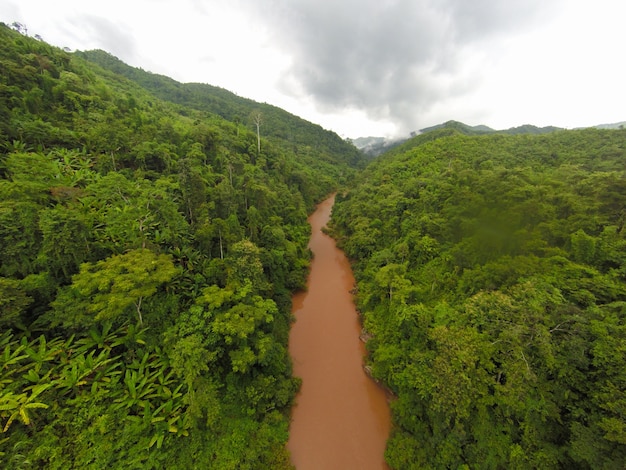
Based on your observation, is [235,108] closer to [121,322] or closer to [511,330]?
[121,322]

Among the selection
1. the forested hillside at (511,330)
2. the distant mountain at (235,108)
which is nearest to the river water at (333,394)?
the forested hillside at (511,330)

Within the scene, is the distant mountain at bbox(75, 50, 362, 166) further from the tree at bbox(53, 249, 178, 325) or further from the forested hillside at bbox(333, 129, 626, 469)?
the forested hillside at bbox(333, 129, 626, 469)

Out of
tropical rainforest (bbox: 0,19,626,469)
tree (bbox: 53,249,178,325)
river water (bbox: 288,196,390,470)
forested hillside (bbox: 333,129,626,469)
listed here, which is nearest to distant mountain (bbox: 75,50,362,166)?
tropical rainforest (bbox: 0,19,626,469)

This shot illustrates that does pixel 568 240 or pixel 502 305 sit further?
pixel 568 240

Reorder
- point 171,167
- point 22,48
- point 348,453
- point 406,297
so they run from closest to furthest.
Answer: point 348,453 < point 406,297 < point 171,167 < point 22,48

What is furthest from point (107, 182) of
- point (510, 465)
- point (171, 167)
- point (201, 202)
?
point (510, 465)

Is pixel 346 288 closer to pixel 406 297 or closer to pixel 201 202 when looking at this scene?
pixel 406 297

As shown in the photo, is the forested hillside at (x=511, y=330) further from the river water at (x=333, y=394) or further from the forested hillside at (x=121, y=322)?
the forested hillside at (x=121, y=322)

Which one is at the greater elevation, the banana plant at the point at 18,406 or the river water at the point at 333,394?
the banana plant at the point at 18,406
